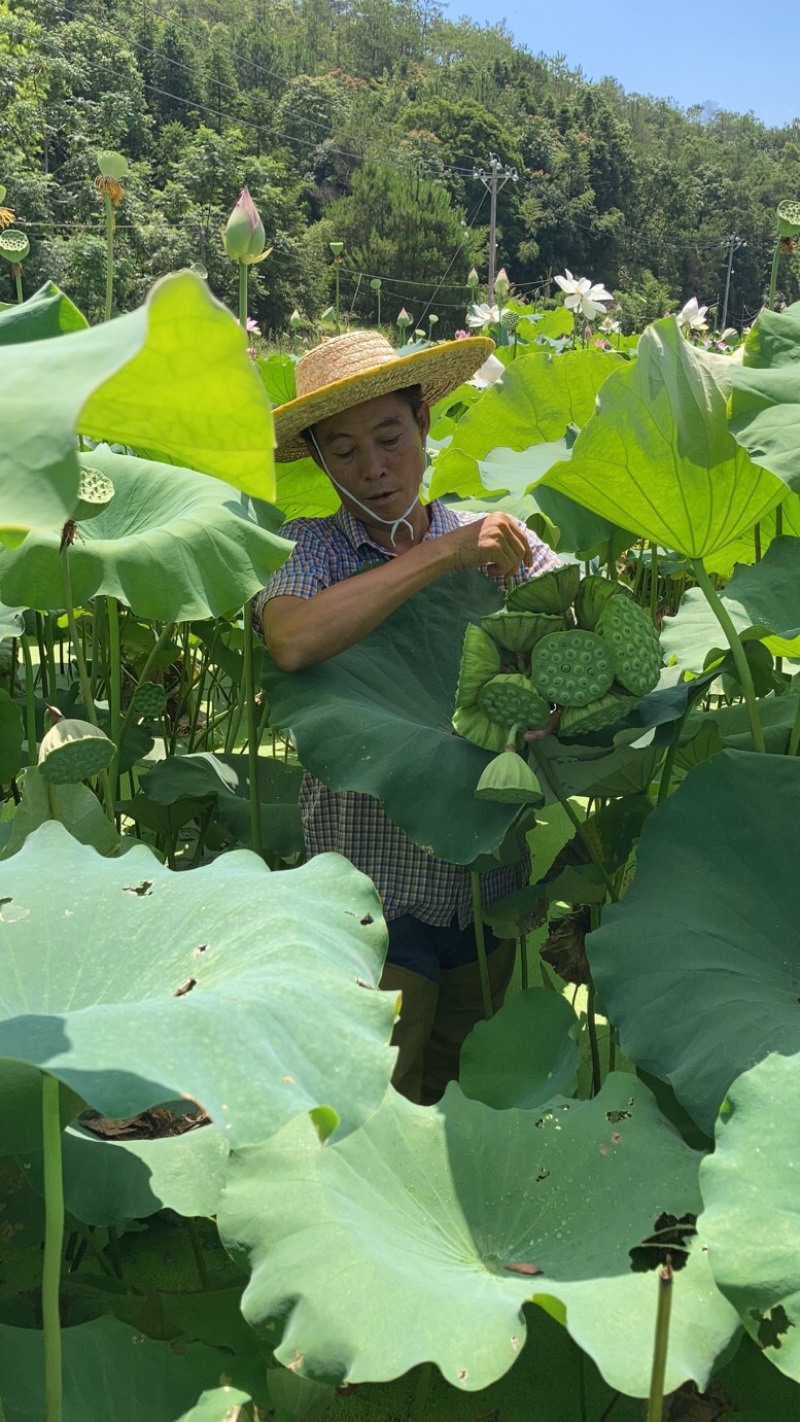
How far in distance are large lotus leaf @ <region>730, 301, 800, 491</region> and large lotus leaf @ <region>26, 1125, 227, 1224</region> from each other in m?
0.69

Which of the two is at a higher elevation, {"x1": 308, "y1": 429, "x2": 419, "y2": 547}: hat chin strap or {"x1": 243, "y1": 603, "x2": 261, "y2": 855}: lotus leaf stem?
{"x1": 308, "y1": 429, "x2": 419, "y2": 547}: hat chin strap

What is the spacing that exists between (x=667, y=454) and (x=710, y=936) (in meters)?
0.41

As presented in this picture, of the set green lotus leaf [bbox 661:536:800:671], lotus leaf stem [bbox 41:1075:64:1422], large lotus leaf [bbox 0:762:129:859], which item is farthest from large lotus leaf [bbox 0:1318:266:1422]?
green lotus leaf [bbox 661:536:800:671]

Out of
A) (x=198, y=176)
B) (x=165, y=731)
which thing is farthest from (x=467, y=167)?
(x=165, y=731)

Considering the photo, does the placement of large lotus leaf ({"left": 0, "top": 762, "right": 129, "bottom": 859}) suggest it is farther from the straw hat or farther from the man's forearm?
the straw hat

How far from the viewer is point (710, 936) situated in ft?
3.03

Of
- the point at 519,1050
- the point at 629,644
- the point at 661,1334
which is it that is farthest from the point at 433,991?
the point at 661,1334

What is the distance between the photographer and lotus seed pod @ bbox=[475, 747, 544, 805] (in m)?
0.94

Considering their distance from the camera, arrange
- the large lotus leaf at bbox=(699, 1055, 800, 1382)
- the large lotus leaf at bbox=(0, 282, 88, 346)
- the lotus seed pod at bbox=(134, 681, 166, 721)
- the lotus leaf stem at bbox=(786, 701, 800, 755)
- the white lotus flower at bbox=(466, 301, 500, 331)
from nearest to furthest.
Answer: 1. the large lotus leaf at bbox=(699, 1055, 800, 1382)
2. the large lotus leaf at bbox=(0, 282, 88, 346)
3. the lotus leaf stem at bbox=(786, 701, 800, 755)
4. the lotus seed pod at bbox=(134, 681, 166, 721)
5. the white lotus flower at bbox=(466, 301, 500, 331)

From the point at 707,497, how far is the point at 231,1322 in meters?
0.84

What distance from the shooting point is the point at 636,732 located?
3.37ft

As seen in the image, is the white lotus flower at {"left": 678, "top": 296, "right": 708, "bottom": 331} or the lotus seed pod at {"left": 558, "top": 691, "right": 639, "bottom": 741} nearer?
the lotus seed pod at {"left": 558, "top": 691, "right": 639, "bottom": 741}

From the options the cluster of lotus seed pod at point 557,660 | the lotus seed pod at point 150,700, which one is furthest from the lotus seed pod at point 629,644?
the lotus seed pod at point 150,700

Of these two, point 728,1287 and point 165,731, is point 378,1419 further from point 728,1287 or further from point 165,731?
point 165,731
